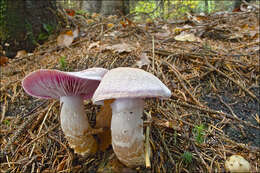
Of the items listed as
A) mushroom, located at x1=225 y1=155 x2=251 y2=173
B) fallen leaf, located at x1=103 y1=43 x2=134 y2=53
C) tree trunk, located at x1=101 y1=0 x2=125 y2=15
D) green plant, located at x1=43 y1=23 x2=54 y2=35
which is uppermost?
tree trunk, located at x1=101 y1=0 x2=125 y2=15

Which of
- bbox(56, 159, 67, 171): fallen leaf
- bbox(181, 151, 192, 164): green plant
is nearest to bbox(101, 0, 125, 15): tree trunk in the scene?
bbox(56, 159, 67, 171): fallen leaf

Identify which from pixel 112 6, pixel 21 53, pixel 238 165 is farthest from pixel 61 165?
pixel 112 6

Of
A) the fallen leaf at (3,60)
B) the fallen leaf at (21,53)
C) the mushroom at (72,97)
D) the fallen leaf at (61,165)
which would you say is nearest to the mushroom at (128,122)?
A: the mushroom at (72,97)

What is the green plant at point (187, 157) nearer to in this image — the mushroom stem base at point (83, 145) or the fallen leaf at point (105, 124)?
the fallen leaf at point (105, 124)

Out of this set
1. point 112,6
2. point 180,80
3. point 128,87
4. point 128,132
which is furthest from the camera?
point 112,6

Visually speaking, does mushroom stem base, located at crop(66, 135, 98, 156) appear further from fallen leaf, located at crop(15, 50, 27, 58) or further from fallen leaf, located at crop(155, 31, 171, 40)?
fallen leaf, located at crop(15, 50, 27, 58)

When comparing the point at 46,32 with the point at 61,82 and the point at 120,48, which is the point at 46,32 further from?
the point at 61,82

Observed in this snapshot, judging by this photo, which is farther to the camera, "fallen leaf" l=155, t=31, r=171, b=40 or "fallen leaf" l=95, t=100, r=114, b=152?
"fallen leaf" l=155, t=31, r=171, b=40
